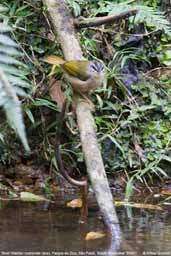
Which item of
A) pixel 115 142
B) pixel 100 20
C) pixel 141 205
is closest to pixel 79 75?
pixel 100 20

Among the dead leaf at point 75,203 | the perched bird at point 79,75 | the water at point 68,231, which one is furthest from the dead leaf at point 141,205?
the perched bird at point 79,75

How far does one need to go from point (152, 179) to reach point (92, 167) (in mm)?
1115

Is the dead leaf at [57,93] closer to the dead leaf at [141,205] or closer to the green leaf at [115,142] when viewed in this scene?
the green leaf at [115,142]

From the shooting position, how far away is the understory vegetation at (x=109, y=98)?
279cm

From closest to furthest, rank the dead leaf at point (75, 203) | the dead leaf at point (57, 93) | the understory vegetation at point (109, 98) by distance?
the dead leaf at point (75, 203) < the dead leaf at point (57, 93) < the understory vegetation at point (109, 98)

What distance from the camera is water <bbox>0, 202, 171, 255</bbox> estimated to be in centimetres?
169

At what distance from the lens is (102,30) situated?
3.18 metres

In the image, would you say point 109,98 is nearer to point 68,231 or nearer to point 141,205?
point 141,205

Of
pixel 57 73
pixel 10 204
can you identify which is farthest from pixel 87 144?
pixel 57 73

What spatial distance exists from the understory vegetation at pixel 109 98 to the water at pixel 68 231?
0.44 metres

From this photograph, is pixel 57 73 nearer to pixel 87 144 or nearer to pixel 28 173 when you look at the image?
pixel 28 173

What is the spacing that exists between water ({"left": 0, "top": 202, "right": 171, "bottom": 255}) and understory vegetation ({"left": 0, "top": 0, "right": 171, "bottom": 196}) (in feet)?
1.45

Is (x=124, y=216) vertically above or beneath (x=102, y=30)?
beneath

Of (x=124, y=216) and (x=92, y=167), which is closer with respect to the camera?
(x=92, y=167)
